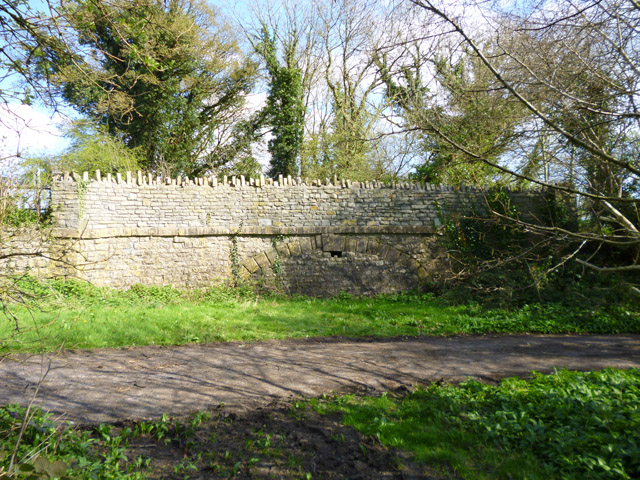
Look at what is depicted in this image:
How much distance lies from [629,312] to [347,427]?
8222 millimetres

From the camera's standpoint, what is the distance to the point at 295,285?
443 inches

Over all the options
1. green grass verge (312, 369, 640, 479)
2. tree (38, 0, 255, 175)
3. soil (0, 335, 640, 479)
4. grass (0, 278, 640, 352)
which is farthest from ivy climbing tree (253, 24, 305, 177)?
green grass verge (312, 369, 640, 479)

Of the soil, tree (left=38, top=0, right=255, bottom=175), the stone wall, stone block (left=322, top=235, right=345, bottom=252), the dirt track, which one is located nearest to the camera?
the soil

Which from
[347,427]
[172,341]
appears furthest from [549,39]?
[172,341]

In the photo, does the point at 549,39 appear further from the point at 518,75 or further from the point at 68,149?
the point at 68,149

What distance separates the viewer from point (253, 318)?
848 cm

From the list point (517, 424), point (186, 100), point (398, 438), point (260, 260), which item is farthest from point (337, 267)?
point (186, 100)

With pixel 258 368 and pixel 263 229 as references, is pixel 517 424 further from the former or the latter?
pixel 263 229

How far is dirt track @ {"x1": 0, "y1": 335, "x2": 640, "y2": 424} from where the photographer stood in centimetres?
427

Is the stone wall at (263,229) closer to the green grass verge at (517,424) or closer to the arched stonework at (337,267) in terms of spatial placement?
the arched stonework at (337,267)

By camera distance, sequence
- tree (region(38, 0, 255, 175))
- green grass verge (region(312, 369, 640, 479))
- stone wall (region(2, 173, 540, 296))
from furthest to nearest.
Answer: tree (region(38, 0, 255, 175)) → stone wall (region(2, 173, 540, 296)) → green grass verge (region(312, 369, 640, 479))

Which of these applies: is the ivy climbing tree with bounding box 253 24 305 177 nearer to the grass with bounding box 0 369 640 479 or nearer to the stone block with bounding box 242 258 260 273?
the stone block with bounding box 242 258 260 273

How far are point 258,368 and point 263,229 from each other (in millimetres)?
6115

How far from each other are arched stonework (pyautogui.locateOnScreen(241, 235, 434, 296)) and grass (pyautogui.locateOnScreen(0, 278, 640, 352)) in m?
0.75
